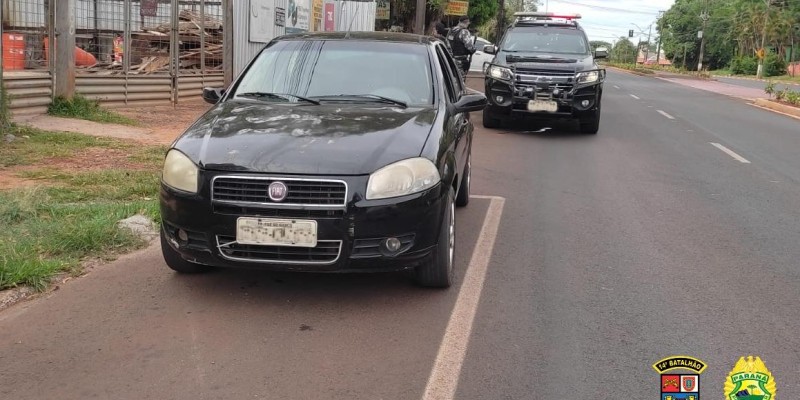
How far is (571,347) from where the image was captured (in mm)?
3848

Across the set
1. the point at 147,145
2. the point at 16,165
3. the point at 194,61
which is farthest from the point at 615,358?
the point at 194,61

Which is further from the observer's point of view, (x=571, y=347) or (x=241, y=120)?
(x=241, y=120)

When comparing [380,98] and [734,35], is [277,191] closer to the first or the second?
[380,98]

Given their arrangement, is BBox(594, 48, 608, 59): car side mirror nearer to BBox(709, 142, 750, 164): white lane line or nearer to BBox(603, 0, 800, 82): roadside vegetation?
BBox(709, 142, 750, 164): white lane line

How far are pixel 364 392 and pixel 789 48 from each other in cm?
8706

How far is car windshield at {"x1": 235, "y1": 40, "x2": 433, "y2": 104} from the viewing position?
5.29 meters

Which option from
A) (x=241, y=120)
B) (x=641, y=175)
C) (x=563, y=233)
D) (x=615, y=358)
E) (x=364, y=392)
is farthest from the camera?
(x=641, y=175)

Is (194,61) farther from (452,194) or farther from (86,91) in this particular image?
(452,194)

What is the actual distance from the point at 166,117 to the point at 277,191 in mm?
9233

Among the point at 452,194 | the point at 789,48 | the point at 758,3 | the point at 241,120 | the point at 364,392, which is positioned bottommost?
the point at 364,392

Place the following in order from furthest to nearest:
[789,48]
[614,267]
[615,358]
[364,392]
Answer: [789,48] → [614,267] → [615,358] → [364,392]

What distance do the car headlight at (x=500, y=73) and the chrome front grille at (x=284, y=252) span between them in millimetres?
8583

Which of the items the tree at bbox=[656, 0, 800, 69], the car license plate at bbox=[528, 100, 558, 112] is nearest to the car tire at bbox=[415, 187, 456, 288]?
the car license plate at bbox=[528, 100, 558, 112]

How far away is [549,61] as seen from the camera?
1199cm
